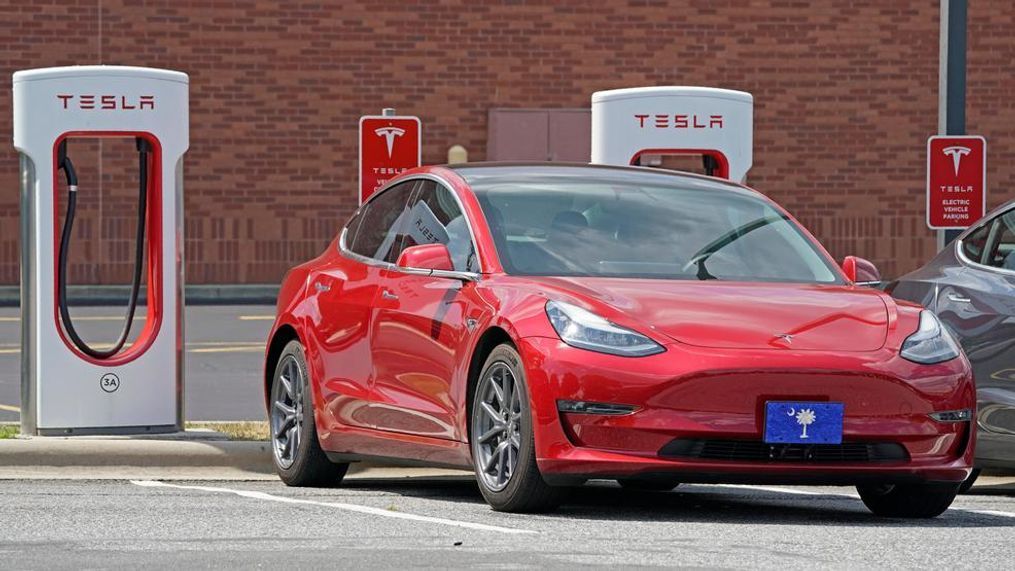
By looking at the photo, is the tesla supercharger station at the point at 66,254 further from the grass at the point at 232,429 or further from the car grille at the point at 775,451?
the car grille at the point at 775,451

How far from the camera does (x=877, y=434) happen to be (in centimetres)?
789

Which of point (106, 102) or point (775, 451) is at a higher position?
point (106, 102)

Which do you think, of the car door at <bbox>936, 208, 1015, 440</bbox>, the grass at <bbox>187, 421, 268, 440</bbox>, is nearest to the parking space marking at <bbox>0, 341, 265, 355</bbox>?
the grass at <bbox>187, 421, 268, 440</bbox>

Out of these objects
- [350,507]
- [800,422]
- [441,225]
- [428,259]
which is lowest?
[350,507]

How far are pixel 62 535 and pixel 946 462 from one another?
10.5 ft

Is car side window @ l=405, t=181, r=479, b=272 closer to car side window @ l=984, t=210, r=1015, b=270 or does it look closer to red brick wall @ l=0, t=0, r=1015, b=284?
car side window @ l=984, t=210, r=1015, b=270

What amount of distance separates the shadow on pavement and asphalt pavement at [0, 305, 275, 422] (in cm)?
306

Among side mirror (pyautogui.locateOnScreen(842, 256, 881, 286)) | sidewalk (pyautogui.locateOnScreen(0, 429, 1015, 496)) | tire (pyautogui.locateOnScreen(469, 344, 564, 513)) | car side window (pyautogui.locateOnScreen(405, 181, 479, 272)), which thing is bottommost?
sidewalk (pyautogui.locateOnScreen(0, 429, 1015, 496))

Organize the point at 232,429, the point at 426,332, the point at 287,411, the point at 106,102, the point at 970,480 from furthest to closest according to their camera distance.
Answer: the point at 232,429, the point at 106,102, the point at 287,411, the point at 970,480, the point at 426,332

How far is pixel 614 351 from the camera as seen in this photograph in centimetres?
782

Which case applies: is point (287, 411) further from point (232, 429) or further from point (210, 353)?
point (210, 353)

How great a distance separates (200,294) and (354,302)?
54.5ft

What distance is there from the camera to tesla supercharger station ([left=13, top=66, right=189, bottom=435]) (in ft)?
35.9

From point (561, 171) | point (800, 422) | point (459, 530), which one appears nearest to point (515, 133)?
point (561, 171)
